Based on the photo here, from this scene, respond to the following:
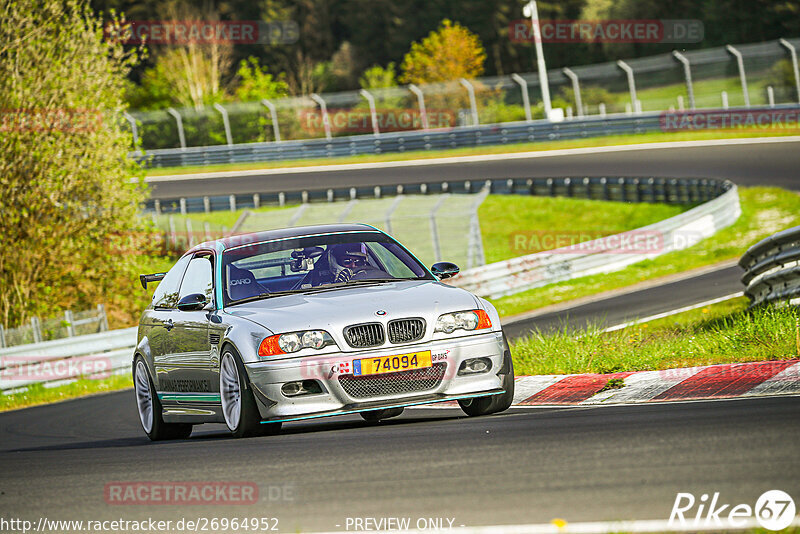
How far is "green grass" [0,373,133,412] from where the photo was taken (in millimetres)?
17641

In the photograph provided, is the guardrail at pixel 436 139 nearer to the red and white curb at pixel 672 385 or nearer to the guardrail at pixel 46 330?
the guardrail at pixel 46 330

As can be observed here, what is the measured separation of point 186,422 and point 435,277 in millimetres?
2293

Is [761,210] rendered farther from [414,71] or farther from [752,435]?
[414,71]

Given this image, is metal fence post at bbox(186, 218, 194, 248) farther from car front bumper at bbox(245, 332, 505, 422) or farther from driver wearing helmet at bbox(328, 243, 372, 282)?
car front bumper at bbox(245, 332, 505, 422)

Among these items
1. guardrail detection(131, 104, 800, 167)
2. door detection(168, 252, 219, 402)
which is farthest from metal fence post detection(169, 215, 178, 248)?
door detection(168, 252, 219, 402)

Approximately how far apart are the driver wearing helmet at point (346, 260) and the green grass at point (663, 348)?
2.16 meters

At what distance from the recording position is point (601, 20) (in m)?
86.5

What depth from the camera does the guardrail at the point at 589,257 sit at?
22312 millimetres

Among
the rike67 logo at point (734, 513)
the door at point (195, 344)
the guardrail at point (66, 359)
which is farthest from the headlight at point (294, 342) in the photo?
the guardrail at point (66, 359)

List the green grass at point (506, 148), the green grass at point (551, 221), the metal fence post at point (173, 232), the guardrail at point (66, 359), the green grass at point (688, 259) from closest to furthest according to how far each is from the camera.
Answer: the guardrail at point (66, 359)
the green grass at point (688, 259)
the green grass at point (551, 221)
the metal fence post at point (173, 232)
the green grass at point (506, 148)

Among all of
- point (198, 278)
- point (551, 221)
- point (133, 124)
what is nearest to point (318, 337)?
point (198, 278)

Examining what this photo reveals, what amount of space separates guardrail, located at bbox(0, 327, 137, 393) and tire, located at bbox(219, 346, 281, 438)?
10.6 meters

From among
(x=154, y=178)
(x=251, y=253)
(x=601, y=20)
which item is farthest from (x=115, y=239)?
(x=601, y=20)

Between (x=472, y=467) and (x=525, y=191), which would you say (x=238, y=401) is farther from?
(x=525, y=191)
